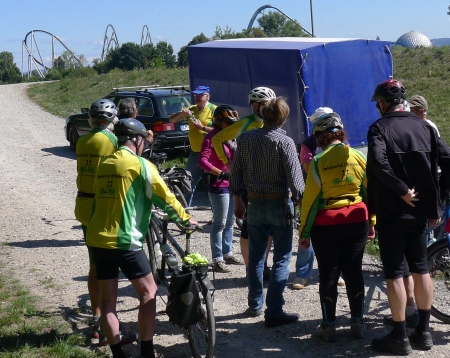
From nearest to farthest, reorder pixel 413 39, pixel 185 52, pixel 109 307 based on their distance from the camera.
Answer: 1. pixel 109 307
2. pixel 185 52
3. pixel 413 39

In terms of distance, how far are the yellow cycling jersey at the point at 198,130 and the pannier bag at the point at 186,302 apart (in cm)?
421

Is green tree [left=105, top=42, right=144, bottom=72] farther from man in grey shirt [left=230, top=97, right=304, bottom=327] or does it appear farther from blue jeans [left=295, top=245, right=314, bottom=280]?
man in grey shirt [left=230, top=97, right=304, bottom=327]

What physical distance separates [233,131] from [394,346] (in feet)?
8.38

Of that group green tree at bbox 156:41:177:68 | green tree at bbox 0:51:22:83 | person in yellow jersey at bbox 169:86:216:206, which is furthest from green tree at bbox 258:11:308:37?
person in yellow jersey at bbox 169:86:216:206

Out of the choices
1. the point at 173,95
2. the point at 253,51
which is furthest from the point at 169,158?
the point at 253,51

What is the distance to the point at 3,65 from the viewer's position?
9988 centimetres

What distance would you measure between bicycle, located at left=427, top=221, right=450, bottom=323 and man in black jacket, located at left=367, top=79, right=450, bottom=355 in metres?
0.55

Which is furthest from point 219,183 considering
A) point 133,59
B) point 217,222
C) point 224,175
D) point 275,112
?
point 133,59

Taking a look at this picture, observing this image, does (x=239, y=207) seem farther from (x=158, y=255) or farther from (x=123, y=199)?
(x=123, y=199)

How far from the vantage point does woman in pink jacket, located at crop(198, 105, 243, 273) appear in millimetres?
6508

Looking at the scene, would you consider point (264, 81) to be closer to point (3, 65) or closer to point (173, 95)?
point (173, 95)

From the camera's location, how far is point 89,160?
5.20m

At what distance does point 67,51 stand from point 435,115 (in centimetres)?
8353

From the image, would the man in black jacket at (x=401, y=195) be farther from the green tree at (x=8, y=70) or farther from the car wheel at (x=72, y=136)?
the green tree at (x=8, y=70)
